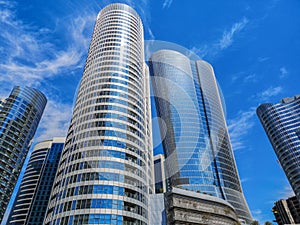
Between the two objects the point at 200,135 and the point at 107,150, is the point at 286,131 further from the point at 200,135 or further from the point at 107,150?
the point at 107,150

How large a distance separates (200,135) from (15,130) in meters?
101

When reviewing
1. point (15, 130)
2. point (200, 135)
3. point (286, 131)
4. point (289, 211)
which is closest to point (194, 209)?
point (200, 135)

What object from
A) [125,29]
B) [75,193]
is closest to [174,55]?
[125,29]

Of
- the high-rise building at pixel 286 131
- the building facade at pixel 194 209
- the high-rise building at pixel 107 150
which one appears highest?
the high-rise building at pixel 286 131

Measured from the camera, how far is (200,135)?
13250 cm

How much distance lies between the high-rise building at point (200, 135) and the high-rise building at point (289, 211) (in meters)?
39.4

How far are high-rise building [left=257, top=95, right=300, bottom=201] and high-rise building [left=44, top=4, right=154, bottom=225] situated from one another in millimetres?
97056

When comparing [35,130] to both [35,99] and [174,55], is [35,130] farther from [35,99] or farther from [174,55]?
[174,55]

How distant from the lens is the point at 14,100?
362 feet

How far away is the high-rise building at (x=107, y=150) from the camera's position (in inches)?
1833

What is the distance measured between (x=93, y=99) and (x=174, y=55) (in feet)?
388

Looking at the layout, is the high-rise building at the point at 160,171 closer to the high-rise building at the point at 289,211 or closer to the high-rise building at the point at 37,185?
the high-rise building at the point at 37,185

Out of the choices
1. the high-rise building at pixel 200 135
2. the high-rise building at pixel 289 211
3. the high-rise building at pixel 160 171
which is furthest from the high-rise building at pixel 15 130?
the high-rise building at pixel 289 211

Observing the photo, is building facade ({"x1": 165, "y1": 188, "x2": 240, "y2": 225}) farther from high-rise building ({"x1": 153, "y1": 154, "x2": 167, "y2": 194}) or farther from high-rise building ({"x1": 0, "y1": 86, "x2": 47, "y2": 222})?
high-rise building ({"x1": 0, "y1": 86, "x2": 47, "y2": 222})
